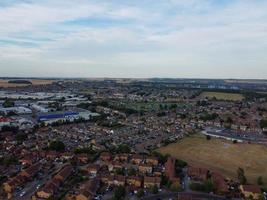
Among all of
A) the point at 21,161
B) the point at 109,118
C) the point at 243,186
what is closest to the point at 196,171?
the point at 243,186

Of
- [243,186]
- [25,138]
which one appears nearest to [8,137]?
[25,138]

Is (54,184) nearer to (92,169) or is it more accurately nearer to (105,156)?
(92,169)

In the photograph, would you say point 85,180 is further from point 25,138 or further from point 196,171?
point 25,138

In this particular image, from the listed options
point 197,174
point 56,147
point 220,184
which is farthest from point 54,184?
point 220,184

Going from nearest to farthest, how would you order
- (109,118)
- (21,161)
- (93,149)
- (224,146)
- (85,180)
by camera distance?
(85,180), (21,161), (93,149), (224,146), (109,118)

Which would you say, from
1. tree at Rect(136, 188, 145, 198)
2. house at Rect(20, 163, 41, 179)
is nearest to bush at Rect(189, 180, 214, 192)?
tree at Rect(136, 188, 145, 198)

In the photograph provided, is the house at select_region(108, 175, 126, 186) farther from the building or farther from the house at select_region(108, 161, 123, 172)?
the building

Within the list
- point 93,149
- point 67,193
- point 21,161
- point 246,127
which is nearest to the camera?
point 67,193

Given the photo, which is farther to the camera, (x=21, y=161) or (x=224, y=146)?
(x=224, y=146)
